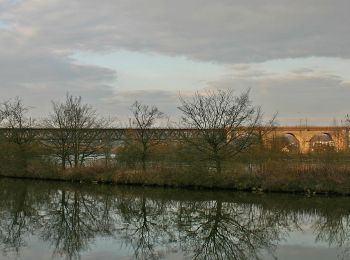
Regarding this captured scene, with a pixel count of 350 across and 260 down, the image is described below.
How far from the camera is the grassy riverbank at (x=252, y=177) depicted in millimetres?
31172

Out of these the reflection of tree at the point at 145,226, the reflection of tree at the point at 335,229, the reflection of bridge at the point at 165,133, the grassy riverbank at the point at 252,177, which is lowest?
the reflection of tree at the point at 335,229

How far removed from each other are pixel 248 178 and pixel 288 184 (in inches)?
117

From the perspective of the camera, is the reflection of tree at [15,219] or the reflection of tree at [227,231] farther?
the reflection of tree at [15,219]

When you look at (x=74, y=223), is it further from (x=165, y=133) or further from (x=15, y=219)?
(x=165, y=133)

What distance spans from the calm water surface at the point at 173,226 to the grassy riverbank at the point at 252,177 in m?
1.88

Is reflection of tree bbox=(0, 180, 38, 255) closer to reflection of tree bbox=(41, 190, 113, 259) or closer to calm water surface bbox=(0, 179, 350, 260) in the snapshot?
calm water surface bbox=(0, 179, 350, 260)

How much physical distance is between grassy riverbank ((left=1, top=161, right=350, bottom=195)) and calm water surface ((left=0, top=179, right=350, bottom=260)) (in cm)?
188

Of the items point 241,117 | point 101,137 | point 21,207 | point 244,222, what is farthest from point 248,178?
point 101,137

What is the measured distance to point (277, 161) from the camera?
34281mm

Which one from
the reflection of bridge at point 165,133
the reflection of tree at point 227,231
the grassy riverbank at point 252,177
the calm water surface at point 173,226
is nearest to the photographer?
the calm water surface at point 173,226

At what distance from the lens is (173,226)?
19.7 meters

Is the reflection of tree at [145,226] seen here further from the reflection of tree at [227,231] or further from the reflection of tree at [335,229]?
the reflection of tree at [335,229]

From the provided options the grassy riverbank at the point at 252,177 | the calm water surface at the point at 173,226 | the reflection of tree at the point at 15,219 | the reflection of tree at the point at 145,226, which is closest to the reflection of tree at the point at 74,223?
the calm water surface at the point at 173,226

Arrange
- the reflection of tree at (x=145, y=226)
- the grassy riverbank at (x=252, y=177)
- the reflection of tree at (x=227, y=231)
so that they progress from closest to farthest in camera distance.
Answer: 1. the reflection of tree at (x=227, y=231)
2. the reflection of tree at (x=145, y=226)
3. the grassy riverbank at (x=252, y=177)
